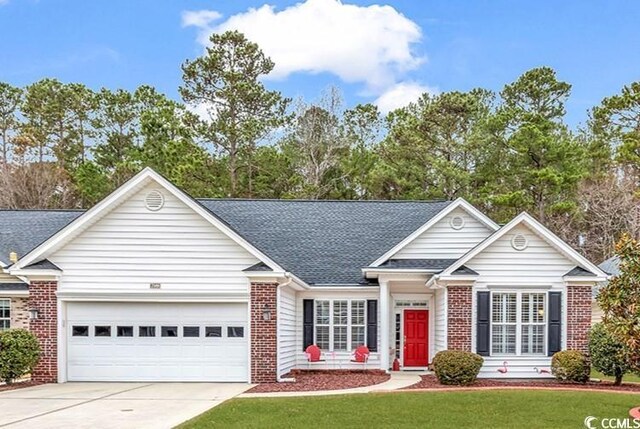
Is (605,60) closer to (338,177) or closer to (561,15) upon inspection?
(561,15)

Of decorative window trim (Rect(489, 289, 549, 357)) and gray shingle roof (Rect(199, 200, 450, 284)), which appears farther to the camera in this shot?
gray shingle roof (Rect(199, 200, 450, 284))

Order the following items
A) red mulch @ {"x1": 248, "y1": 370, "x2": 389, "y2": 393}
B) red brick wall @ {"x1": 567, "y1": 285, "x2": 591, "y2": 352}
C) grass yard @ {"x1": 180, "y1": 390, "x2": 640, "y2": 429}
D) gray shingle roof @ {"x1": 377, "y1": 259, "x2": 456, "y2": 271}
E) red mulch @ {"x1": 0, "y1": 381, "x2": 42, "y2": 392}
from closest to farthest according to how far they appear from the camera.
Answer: grass yard @ {"x1": 180, "y1": 390, "x2": 640, "y2": 429} → red mulch @ {"x1": 248, "y1": 370, "x2": 389, "y2": 393} → red mulch @ {"x1": 0, "y1": 381, "x2": 42, "y2": 392} → red brick wall @ {"x1": 567, "y1": 285, "x2": 591, "y2": 352} → gray shingle roof @ {"x1": 377, "y1": 259, "x2": 456, "y2": 271}

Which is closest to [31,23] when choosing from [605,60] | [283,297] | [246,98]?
[246,98]

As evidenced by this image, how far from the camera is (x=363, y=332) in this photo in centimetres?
1878

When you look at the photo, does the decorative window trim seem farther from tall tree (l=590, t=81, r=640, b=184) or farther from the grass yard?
tall tree (l=590, t=81, r=640, b=184)

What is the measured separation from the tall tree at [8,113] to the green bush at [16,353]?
1139 inches

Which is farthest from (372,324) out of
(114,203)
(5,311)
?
(5,311)

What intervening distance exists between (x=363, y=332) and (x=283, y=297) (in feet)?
10.1

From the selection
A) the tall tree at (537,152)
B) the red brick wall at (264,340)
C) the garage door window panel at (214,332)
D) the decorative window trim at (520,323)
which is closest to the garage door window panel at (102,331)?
the garage door window panel at (214,332)

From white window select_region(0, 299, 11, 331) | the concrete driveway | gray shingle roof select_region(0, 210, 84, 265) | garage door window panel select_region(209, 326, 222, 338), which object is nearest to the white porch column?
the concrete driveway

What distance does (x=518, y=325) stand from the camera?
1706cm

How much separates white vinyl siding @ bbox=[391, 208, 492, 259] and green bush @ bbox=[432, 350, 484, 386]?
3.88 meters

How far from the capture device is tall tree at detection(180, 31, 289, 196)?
3806cm

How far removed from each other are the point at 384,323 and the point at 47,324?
9028 millimetres
